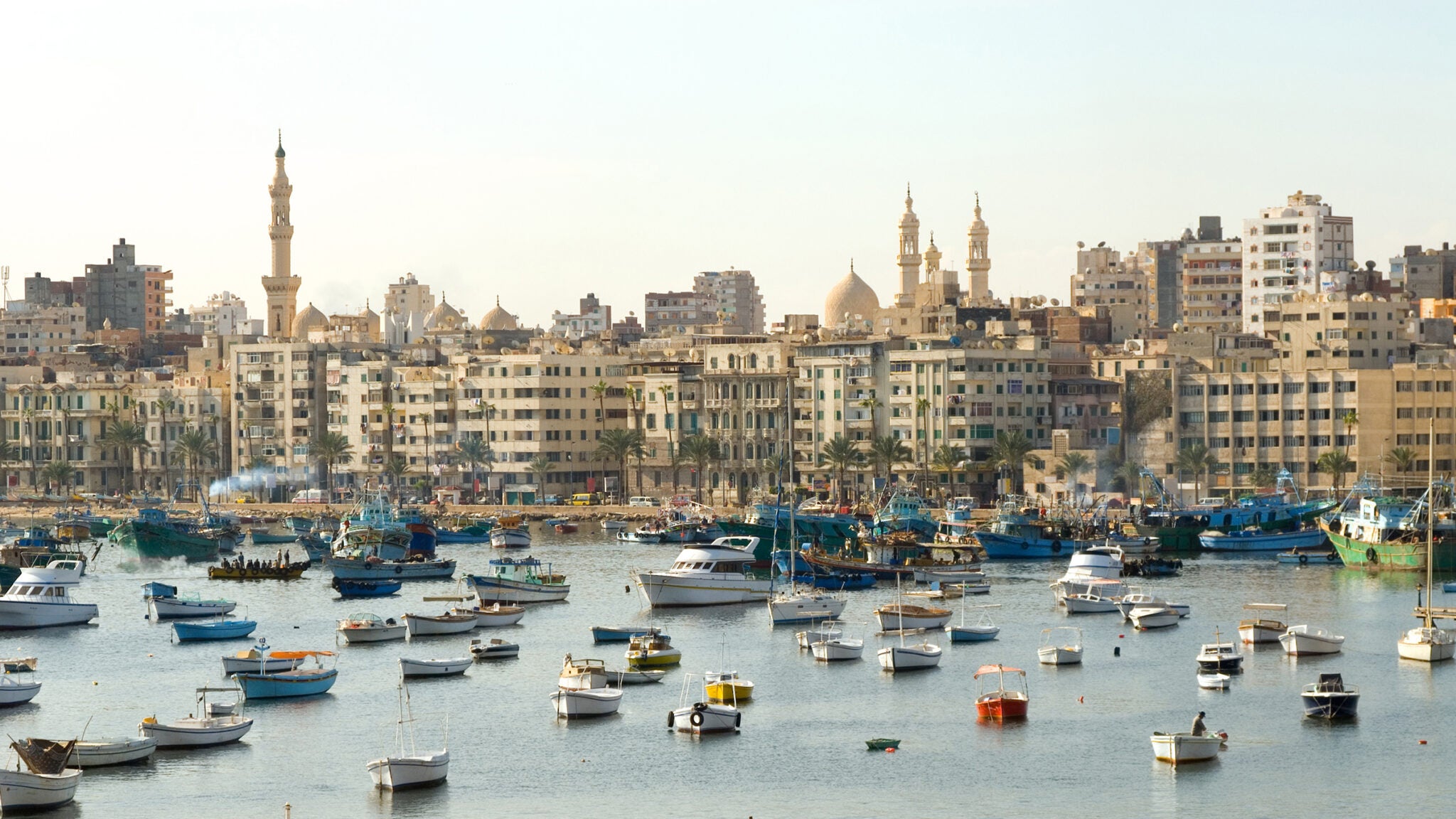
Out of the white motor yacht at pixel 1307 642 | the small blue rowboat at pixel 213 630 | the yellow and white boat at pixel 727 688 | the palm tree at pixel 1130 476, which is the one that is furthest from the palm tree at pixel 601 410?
the yellow and white boat at pixel 727 688

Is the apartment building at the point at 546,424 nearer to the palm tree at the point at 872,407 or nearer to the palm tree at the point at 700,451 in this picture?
the palm tree at the point at 700,451

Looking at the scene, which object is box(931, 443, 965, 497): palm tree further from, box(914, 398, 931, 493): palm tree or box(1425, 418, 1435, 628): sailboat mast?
box(1425, 418, 1435, 628): sailboat mast

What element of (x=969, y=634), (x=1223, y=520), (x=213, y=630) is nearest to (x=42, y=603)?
(x=213, y=630)

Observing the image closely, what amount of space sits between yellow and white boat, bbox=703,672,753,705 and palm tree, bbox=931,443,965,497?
95.6 meters

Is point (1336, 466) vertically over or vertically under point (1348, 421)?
under

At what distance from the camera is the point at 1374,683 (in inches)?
3172

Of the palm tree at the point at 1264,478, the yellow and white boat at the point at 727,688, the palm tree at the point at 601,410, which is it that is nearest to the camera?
the yellow and white boat at the point at 727,688

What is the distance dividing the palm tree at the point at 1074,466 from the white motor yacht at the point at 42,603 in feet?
264

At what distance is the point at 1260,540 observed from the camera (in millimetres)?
143500

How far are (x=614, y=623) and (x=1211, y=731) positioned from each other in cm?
3765

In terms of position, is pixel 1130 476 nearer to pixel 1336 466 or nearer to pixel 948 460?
pixel 948 460

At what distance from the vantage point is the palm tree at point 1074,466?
167 m

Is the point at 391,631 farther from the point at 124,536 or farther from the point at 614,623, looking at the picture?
the point at 124,536

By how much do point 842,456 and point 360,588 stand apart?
6456cm
